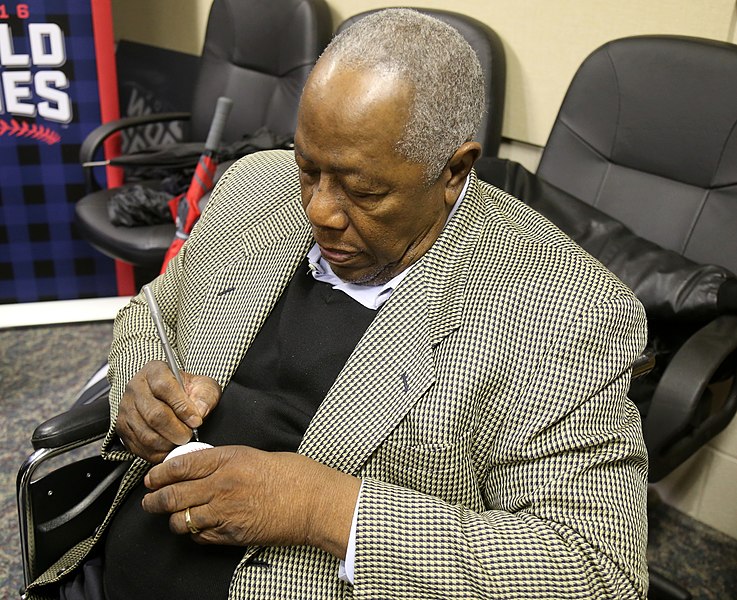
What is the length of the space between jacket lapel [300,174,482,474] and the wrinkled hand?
0.08 m

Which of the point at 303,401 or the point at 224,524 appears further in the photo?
the point at 303,401

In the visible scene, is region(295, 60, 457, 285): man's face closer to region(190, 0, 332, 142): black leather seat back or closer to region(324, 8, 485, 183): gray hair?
region(324, 8, 485, 183): gray hair

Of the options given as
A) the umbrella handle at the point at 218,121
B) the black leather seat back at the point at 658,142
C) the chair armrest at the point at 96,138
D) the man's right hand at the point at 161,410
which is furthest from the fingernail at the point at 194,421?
the chair armrest at the point at 96,138

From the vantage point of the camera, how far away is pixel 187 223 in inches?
99.7

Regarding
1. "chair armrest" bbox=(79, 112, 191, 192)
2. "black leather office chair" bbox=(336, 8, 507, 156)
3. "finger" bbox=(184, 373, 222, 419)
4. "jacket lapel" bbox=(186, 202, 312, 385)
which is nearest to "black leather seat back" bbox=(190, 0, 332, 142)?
"chair armrest" bbox=(79, 112, 191, 192)

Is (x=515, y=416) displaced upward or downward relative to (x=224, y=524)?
upward

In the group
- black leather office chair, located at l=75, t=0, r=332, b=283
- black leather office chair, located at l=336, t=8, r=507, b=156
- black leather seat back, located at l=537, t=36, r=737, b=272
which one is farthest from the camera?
black leather office chair, located at l=75, t=0, r=332, b=283

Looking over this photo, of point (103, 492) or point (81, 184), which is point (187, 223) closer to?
point (81, 184)

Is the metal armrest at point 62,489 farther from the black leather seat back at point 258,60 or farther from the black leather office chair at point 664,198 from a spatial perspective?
the black leather seat back at point 258,60

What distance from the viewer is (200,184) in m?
2.58

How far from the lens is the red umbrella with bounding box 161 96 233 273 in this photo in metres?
2.53

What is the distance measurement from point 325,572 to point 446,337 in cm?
37

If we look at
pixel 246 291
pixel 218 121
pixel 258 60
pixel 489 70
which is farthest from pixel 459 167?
pixel 258 60

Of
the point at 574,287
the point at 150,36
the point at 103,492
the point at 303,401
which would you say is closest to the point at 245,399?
the point at 303,401
